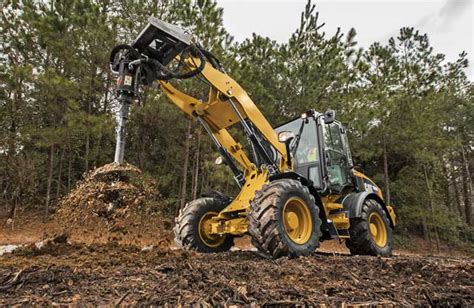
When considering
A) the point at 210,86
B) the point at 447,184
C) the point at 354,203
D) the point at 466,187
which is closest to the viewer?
the point at 210,86

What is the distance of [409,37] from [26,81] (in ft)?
52.5

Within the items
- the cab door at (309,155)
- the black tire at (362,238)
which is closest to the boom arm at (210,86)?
the cab door at (309,155)

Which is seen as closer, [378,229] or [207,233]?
[207,233]

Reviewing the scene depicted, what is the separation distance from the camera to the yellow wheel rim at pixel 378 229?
20.2 feet

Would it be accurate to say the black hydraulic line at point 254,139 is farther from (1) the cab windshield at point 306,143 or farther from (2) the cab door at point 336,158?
(2) the cab door at point 336,158

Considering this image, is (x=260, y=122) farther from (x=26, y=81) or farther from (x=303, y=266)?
(x=26, y=81)

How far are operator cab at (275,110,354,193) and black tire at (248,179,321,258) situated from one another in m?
1.48

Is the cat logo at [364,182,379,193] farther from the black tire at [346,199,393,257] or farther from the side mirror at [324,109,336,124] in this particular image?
the side mirror at [324,109,336,124]

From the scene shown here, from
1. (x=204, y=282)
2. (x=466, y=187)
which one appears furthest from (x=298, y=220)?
(x=466, y=187)

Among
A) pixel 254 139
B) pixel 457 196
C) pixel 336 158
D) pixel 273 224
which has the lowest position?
pixel 273 224

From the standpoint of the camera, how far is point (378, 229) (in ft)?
20.6

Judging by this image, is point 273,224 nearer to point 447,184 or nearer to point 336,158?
point 336,158

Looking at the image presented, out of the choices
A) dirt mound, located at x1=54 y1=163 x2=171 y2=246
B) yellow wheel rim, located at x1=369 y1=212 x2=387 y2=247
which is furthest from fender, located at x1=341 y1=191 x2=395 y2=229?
dirt mound, located at x1=54 y1=163 x2=171 y2=246

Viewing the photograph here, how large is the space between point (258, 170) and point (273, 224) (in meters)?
1.51
